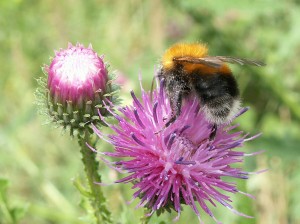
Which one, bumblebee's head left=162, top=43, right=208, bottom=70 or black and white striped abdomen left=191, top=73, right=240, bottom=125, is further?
bumblebee's head left=162, top=43, right=208, bottom=70

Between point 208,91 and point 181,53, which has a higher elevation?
point 181,53

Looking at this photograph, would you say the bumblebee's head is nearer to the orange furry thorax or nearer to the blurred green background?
the orange furry thorax

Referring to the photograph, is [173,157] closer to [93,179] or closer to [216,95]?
[216,95]

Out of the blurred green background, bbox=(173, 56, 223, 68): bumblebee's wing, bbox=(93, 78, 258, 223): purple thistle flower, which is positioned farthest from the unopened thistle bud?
the blurred green background

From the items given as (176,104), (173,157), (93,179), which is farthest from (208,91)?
(93,179)

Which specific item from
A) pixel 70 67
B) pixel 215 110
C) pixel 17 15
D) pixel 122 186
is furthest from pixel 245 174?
pixel 17 15

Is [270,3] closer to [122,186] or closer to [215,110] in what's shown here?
[122,186]

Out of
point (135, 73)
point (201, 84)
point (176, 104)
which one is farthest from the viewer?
point (135, 73)
